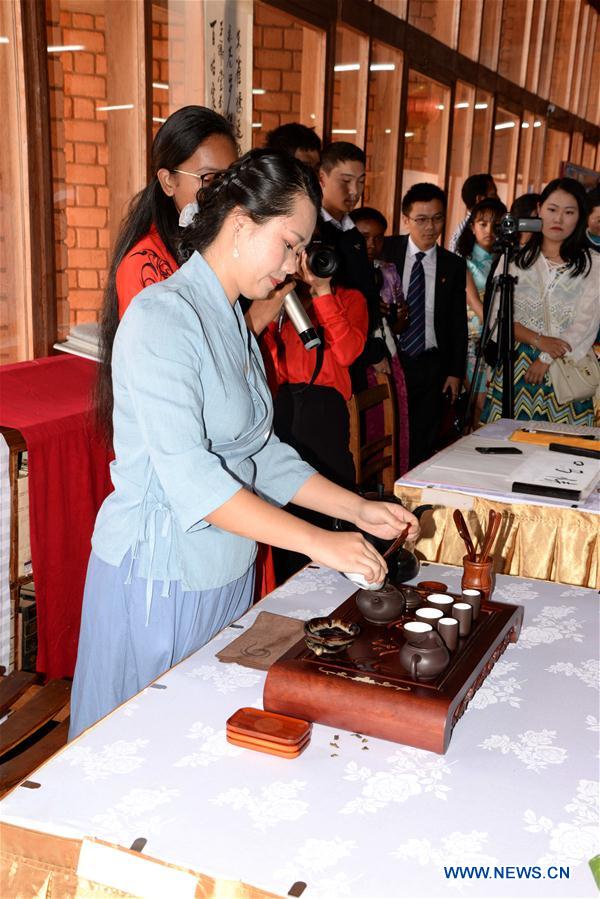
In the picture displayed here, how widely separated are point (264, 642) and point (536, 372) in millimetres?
2281

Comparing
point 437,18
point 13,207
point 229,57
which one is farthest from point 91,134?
point 437,18

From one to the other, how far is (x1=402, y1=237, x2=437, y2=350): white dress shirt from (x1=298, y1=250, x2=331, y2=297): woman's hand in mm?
1635

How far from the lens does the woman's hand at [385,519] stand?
1350 mm

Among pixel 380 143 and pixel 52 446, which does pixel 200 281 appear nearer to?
pixel 52 446

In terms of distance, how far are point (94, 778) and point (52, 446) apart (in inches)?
49.6

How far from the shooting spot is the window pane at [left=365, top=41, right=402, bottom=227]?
4934 mm

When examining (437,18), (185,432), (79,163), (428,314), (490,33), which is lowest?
(428,314)

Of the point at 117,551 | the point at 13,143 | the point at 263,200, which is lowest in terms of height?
the point at 117,551

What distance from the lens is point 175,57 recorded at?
3090 mm

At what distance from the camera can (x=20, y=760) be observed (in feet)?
4.60

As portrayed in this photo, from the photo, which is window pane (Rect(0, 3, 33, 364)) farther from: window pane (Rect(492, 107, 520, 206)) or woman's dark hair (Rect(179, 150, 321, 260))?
window pane (Rect(492, 107, 520, 206))

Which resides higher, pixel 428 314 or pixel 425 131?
pixel 425 131

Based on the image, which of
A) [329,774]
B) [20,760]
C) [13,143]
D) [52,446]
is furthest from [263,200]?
[13,143]

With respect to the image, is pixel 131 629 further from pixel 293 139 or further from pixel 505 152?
pixel 505 152
